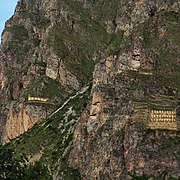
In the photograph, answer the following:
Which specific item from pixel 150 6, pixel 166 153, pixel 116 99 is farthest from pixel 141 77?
pixel 150 6

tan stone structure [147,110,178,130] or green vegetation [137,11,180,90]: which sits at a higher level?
green vegetation [137,11,180,90]

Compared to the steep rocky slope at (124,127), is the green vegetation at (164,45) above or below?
above

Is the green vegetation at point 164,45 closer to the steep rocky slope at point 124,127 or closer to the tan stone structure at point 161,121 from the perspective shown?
the steep rocky slope at point 124,127

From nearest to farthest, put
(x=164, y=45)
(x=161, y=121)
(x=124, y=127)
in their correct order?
(x=161, y=121)
(x=124, y=127)
(x=164, y=45)

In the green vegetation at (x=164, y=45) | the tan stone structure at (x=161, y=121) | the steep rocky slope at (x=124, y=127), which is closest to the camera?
the steep rocky slope at (x=124, y=127)

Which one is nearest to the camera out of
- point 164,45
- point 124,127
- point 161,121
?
point 161,121

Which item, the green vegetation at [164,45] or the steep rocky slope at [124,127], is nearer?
the steep rocky slope at [124,127]

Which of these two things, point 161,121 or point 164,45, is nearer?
point 161,121

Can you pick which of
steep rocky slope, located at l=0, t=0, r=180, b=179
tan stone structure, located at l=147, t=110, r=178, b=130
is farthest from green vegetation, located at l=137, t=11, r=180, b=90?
tan stone structure, located at l=147, t=110, r=178, b=130

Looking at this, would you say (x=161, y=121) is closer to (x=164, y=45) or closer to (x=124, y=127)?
(x=124, y=127)

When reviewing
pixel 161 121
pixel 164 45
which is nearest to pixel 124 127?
pixel 161 121

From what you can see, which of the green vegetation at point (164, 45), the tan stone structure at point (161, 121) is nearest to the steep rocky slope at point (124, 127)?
the green vegetation at point (164, 45)

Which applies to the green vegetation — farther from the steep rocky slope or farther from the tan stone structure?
the tan stone structure
